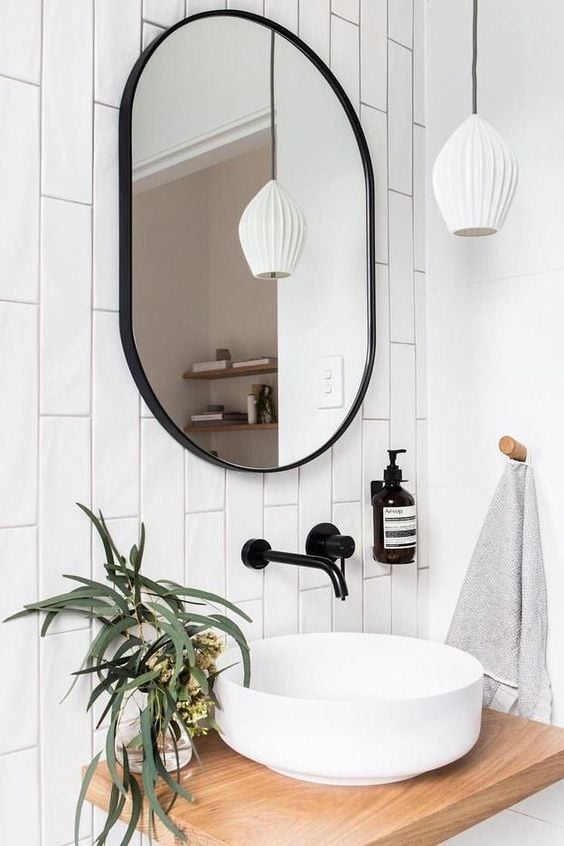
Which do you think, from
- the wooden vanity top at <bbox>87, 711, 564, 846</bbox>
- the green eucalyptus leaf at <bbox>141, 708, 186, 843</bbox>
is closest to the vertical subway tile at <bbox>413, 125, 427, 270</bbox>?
the wooden vanity top at <bbox>87, 711, 564, 846</bbox>

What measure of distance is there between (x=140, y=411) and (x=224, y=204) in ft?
1.19

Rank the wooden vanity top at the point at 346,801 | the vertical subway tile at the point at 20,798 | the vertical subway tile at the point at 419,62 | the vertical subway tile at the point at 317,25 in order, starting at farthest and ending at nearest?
the vertical subway tile at the point at 419,62
the vertical subway tile at the point at 317,25
the vertical subway tile at the point at 20,798
the wooden vanity top at the point at 346,801

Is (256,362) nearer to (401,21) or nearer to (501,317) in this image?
(501,317)

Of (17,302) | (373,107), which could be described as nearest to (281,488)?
(17,302)

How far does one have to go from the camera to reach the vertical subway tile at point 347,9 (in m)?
1.62

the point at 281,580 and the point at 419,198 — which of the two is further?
the point at 419,198

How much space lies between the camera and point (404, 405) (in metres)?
1.70

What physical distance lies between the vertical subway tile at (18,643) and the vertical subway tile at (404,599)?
759mm

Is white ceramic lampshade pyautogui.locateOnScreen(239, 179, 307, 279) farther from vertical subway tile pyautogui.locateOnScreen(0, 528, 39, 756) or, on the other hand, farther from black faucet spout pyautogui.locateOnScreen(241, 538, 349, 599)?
vertical subway tile pyautogui.locateOnScreen(0, 528, 39, 756)

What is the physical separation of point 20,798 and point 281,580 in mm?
533

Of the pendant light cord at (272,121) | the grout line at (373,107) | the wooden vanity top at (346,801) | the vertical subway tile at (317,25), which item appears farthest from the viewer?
the grout line at (373,107)

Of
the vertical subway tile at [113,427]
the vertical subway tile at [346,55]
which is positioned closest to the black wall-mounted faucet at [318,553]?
the vertical subway tile at [113,427]

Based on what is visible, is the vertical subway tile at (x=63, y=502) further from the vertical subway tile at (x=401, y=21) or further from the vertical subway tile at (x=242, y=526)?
the vertical subway tile at (x=401, y=21)

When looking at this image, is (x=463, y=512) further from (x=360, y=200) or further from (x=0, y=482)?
(x=0, y=482)
